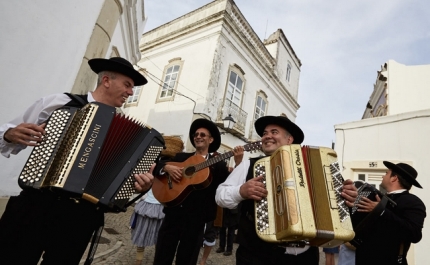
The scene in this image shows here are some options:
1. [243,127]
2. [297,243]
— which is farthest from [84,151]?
[243,127]

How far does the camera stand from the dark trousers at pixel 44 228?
4.81ft

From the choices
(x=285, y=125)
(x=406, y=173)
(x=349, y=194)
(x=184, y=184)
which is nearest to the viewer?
(x=349, y=194)

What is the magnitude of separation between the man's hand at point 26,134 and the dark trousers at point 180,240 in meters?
1.61

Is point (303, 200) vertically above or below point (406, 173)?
below

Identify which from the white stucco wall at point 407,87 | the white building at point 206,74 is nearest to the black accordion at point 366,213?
the white building at point 206,74

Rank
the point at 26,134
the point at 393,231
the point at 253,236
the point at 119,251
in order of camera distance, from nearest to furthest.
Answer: the point at 26,134, the point at 253,236, the point at 393,231, the point at 119,251

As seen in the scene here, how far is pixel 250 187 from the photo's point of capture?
67.6 inches

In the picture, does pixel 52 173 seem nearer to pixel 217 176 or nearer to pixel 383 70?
pixel 217 176

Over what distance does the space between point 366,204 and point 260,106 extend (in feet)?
36.2

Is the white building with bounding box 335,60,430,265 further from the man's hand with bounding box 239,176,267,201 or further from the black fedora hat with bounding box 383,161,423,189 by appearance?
the man's hand with bounding box 239,176,267,201

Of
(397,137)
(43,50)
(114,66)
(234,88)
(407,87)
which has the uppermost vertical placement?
(407,87)

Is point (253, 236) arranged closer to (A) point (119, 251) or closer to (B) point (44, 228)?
(B) point (44, 228)

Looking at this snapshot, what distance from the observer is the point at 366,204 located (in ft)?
7.52

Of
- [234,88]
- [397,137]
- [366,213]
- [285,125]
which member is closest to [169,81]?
[234,88]
